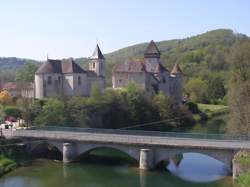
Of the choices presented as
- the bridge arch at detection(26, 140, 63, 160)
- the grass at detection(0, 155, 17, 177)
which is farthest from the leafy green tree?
the grass at detection(0, 155, 17, 177)

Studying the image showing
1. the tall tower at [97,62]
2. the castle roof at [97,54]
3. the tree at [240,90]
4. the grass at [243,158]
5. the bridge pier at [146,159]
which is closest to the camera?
the grass at [243,158]

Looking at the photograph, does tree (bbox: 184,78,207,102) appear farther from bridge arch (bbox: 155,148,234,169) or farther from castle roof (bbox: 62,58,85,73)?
bridge arch (bbox: 155,148,234,169)

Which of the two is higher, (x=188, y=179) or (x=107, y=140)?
(x=107, y=140)

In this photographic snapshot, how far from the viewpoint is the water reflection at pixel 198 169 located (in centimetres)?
3784

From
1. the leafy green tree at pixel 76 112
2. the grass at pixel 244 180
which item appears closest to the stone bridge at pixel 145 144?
the grass at pixel 244 180

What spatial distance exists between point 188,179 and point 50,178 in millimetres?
11073

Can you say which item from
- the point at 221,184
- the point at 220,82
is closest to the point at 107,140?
the point at 221,184

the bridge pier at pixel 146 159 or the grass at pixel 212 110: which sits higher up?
the grass at pixel 212 110

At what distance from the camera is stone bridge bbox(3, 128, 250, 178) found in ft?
124

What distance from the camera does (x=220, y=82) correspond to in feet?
364

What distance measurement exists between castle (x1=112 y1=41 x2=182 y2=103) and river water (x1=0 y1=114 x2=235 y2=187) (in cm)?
3356

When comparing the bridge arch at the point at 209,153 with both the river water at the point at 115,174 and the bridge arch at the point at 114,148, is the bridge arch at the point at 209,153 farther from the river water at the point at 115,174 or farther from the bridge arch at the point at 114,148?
the bridge arch at the point at 114,148

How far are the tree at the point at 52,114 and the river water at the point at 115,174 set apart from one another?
11.5 m

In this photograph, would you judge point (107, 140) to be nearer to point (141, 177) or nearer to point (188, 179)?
point (141, 177)
